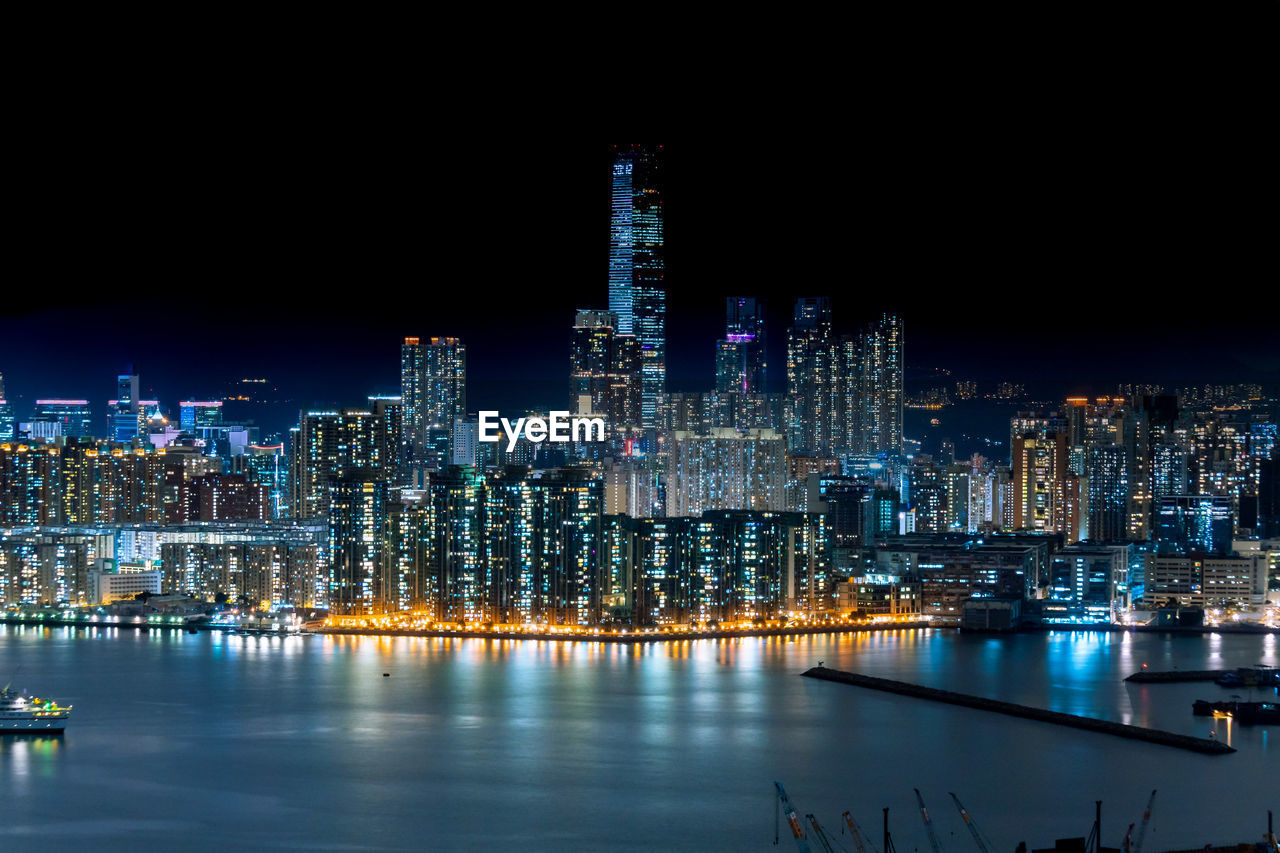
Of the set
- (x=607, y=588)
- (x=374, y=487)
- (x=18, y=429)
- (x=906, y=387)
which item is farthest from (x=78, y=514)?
(x=906, y=387)

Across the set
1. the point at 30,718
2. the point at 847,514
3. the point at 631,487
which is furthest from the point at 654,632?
the point at 631,487

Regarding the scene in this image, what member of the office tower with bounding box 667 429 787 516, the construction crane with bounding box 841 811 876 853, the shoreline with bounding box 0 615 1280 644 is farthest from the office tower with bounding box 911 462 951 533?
the construction crane with bounding box 841 811 876 853

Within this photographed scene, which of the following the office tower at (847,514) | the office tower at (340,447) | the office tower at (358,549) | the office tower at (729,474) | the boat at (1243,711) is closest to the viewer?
the boat at (1243,711)

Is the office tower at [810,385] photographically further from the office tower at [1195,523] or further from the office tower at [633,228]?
the office tower at [1195,523]

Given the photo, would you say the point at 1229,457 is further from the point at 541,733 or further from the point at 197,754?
the point at 197,754

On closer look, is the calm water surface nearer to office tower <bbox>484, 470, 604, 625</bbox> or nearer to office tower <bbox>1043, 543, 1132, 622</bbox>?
office tower <bbox>484, 470, 604, 625</bbox>

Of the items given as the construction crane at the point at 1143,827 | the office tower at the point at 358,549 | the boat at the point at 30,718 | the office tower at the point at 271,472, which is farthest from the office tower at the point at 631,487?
A: the construction crane at the point at 1143,827

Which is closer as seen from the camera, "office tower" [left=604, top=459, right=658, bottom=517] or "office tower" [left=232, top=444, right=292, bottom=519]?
"office tower" [left=604, top=459, right=658, bottom=517]
